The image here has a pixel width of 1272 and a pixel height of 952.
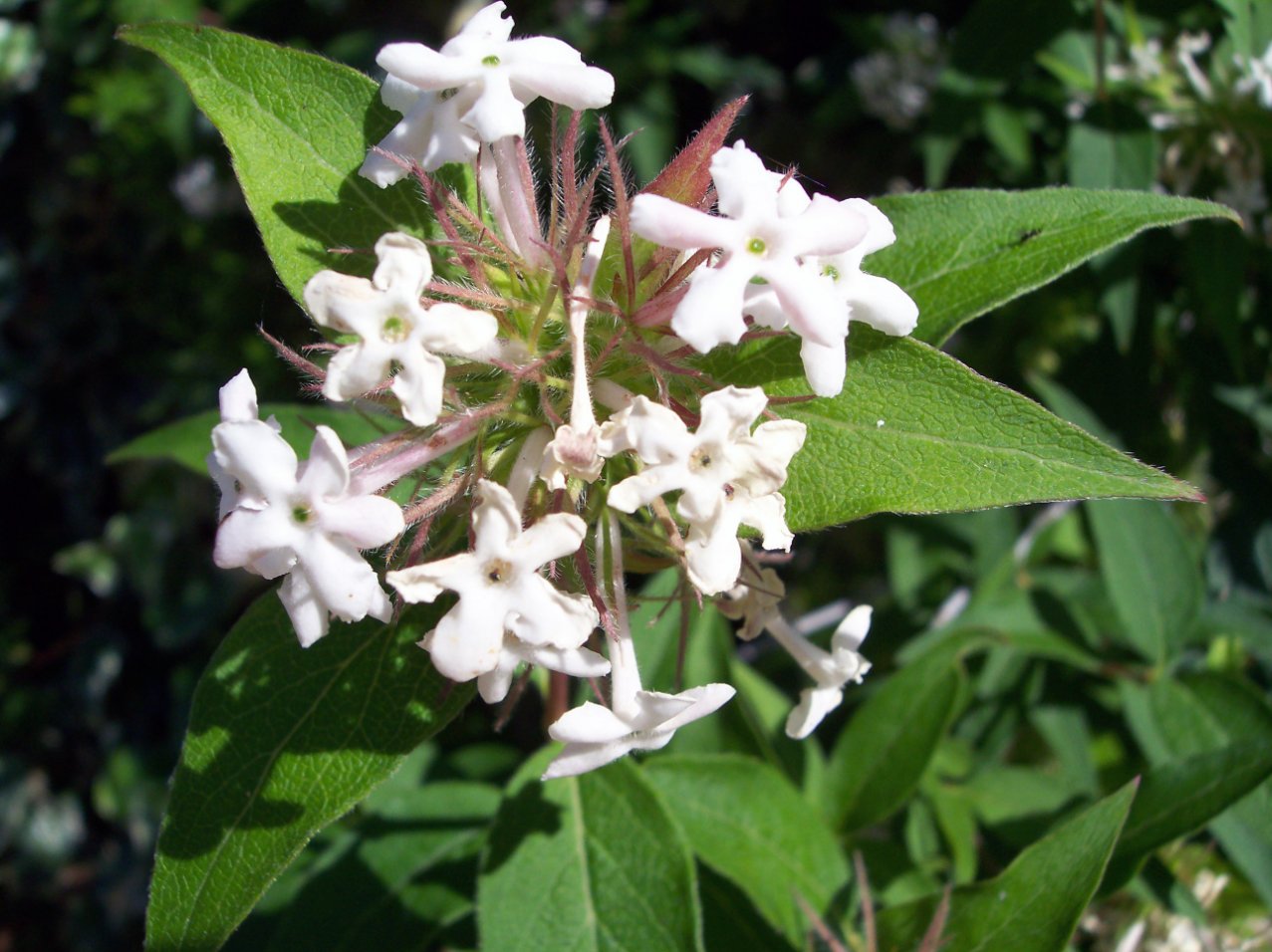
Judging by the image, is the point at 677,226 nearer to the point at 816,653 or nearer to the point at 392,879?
the point at 816,653

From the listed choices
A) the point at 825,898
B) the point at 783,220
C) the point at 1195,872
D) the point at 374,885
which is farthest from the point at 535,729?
the point at 783,220

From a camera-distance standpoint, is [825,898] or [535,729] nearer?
[825,898]

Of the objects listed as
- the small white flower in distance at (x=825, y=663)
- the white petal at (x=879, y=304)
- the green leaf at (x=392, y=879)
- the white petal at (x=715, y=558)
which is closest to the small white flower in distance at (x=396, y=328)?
the white petal at (x=715, y=558)

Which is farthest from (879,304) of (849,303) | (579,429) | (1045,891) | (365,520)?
(1045,891)

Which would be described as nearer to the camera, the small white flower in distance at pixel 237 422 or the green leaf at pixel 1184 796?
the small white flower in distance at pixel 237 422

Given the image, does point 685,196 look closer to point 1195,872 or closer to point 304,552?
point 304,552

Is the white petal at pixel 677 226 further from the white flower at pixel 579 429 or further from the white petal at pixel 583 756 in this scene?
the white petal at pixel 583 756
